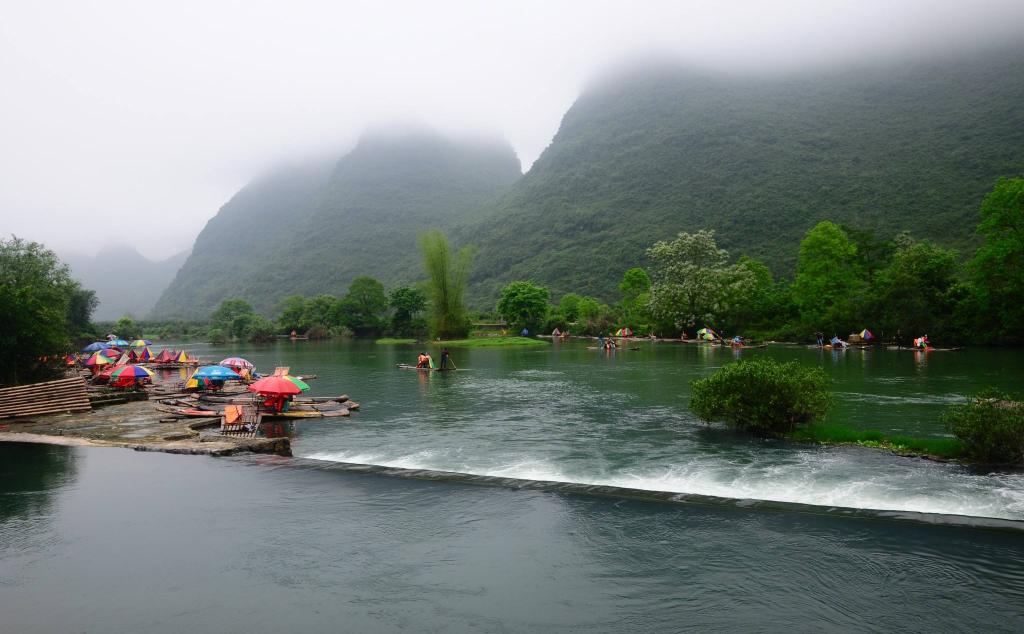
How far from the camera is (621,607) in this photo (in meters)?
8.84

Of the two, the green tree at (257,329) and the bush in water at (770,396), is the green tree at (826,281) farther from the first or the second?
the green tree at (257,329)

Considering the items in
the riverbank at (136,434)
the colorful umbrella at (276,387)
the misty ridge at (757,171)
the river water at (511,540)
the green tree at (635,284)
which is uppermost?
the misty ridge at (757,171)

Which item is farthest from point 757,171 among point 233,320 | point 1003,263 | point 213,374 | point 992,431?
point 992,431

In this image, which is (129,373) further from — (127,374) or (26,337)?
(26,337)

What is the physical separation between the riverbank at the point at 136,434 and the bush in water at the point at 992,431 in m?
18.6

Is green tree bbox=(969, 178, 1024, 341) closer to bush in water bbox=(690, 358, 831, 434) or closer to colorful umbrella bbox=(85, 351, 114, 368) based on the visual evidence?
bush in water bbox=(690, 358, 831, 434)

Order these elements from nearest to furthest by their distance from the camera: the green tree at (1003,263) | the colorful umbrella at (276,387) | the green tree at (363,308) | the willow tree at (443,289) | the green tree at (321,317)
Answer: the colorful umbrella at (276,387)
the green tree at (1003,263)
the willow tree at (443,289)
the green tree at (363,308)
the green tree at (321,317)

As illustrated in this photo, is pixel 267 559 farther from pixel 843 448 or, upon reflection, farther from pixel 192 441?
pixel 843 448

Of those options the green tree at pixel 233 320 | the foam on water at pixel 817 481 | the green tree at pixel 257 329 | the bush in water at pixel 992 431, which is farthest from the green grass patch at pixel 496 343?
the bush in water at pixel 992 431

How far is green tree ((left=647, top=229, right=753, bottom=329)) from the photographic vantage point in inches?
2928

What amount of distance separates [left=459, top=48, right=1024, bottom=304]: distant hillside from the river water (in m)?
88.0

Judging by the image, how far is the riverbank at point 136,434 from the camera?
1873 centimetres

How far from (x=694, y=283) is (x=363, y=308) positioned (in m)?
66.4

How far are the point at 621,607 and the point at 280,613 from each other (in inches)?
200
